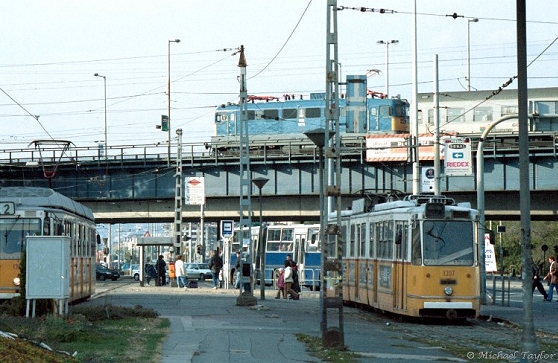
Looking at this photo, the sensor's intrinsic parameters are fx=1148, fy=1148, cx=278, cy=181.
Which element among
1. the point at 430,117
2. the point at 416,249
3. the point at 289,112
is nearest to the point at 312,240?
the point at 430,117

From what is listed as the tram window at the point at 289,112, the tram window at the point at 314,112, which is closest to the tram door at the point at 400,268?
the tram window at the point at 314,112

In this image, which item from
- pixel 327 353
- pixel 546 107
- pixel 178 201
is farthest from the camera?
pixel 546 107

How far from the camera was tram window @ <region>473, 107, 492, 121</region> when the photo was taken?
64.6 m

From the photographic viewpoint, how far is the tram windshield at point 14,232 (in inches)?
1150

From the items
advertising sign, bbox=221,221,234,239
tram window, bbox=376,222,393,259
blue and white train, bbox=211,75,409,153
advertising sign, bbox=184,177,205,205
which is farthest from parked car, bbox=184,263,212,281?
tram window, bbox=376,222,393,259

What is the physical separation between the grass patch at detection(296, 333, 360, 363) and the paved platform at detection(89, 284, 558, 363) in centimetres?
16

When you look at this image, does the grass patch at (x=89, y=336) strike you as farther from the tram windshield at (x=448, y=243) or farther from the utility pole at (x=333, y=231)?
the tram windshield at (x=448, y=243)

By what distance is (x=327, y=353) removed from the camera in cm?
1803

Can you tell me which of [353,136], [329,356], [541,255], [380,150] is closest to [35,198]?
[329,356]

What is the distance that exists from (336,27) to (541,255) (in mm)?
74649

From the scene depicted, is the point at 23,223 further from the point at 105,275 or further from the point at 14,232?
the point at 105,275

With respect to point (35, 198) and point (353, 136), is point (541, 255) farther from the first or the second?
point (35, 198)

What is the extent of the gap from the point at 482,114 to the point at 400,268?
3805 centimetres

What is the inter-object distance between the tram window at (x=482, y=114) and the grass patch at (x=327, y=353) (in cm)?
4577
